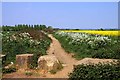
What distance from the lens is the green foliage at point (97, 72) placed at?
414 inches

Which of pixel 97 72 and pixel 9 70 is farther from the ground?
pixel 97 72

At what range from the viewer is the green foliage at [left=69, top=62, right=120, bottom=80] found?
10.5 meters

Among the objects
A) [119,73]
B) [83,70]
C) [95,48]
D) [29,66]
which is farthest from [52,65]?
[95,48]

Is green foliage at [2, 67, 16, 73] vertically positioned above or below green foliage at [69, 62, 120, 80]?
below

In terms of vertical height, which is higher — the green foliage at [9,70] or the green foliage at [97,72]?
the green foliage at [97,72]

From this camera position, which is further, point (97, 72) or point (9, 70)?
point (9, 70)

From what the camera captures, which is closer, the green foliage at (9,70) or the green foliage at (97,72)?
the green foliage at (97,72)

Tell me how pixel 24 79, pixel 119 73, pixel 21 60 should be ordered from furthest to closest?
pixel 21 60 → pixel 24 79 → pixel 119 73

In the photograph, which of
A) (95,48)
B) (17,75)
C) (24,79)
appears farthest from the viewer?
(95,48)

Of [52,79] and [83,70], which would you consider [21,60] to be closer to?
[52,79]

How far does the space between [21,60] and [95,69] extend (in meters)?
4.47

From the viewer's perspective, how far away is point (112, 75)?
10547 millimetres

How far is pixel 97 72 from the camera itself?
1066 cm

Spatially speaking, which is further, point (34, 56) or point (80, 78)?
→ point (34, 56)
